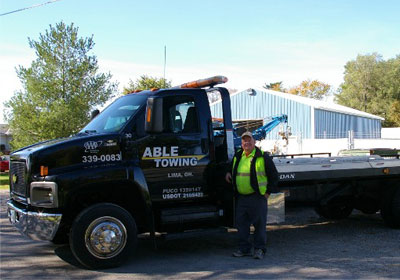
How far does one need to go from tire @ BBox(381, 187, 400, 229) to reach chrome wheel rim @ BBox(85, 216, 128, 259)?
4.93m

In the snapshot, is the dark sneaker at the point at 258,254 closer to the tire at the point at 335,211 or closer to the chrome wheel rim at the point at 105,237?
the chrome wheel rim at the point at 105,237

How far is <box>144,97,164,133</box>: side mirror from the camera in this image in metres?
5.86

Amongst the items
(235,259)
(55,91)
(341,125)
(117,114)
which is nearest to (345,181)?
(235,259)

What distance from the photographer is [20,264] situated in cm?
606

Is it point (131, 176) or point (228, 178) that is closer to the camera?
point (131, 176)

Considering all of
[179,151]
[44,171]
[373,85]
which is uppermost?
[373,85]

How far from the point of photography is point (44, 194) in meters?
5.56

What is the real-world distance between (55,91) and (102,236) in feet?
56.9

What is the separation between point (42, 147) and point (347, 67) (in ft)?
208

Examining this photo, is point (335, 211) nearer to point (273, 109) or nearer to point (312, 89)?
point (273, 109)

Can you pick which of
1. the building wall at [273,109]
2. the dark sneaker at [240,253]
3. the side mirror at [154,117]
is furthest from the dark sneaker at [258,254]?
the building wall at [273,109]

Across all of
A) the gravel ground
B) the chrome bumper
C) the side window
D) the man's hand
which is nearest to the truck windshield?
the side window

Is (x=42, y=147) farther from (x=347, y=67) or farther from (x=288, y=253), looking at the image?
(x=347, y=67)

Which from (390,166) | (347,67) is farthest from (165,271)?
(347,67)
